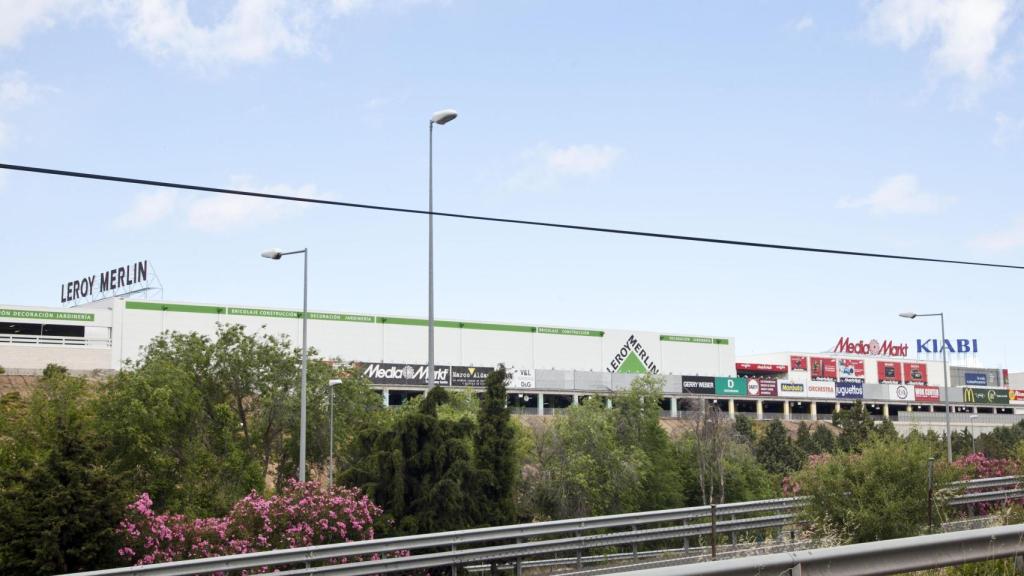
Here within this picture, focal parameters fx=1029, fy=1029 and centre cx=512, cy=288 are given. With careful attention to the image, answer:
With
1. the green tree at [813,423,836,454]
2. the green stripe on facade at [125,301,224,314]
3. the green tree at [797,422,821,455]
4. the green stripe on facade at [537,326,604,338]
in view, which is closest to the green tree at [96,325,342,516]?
the green stripe on facade at [125,301,224,314]

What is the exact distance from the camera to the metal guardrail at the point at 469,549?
16156mm

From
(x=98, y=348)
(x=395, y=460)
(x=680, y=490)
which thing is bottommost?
(x=680, y=490)

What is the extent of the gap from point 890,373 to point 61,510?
125 meters

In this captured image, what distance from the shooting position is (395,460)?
23.3 metres

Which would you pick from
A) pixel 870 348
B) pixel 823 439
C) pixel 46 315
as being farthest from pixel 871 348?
pixel 46 315

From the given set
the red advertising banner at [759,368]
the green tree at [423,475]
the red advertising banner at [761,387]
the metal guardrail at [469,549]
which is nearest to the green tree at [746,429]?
the red advertising banner at [761,387]

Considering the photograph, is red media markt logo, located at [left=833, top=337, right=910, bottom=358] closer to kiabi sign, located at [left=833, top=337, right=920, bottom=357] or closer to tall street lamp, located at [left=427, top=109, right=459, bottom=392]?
kiabi sign, located at [left=833, top=337, right=920, bottom=357]

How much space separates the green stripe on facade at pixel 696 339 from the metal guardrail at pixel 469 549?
8704 cm

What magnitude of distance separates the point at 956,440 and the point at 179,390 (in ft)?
217

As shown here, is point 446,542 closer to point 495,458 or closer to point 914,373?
point 495,458

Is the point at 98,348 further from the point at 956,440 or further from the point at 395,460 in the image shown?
the point at 956,440

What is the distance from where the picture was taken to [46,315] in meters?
78.6

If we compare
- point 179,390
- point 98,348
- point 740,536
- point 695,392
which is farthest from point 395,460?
point 695,392

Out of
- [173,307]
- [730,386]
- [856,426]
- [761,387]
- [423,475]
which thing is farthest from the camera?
[761,387]
